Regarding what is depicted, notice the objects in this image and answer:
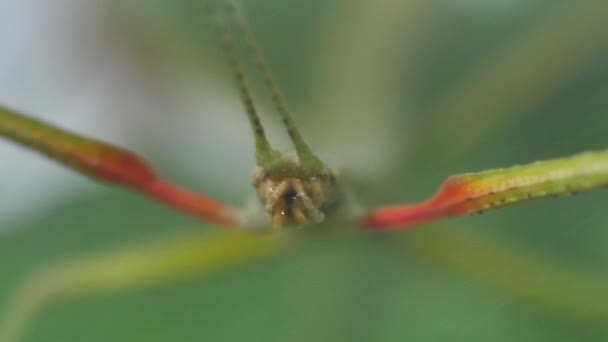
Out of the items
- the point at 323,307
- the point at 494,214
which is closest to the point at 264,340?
the point at 323,307

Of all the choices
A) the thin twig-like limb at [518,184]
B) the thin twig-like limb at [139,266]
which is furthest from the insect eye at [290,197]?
the thin twig-like limb at [139,266]

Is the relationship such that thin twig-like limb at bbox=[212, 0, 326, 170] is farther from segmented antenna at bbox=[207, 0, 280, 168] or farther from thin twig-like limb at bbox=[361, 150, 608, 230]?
thin twig-like limb at bbox=[361, 150, 608, 230]

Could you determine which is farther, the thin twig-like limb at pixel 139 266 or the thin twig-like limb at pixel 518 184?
the thin twig-like limb at pixel 139 266

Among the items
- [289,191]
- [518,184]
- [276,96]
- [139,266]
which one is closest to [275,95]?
[276,96]

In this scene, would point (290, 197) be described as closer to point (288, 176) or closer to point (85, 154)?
point (288, 176)

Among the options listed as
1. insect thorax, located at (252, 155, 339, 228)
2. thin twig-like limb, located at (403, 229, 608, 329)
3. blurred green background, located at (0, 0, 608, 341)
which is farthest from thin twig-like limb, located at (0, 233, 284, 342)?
insect thorax, located at (252, 155, 339, 228)

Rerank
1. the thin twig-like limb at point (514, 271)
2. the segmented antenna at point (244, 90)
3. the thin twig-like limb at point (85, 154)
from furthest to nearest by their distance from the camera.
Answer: the thin twig-like limb at point (514, 271), the thin twig-like limb at point (85, 154), the segmented antenna at point (244, 90)

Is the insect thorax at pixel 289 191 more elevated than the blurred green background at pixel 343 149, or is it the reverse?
the blurred green background at pixel 343 149

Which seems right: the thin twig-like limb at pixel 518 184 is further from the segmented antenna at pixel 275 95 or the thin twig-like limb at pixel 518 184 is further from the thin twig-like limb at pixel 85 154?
the thin twig-like limb at pixel 85 154
